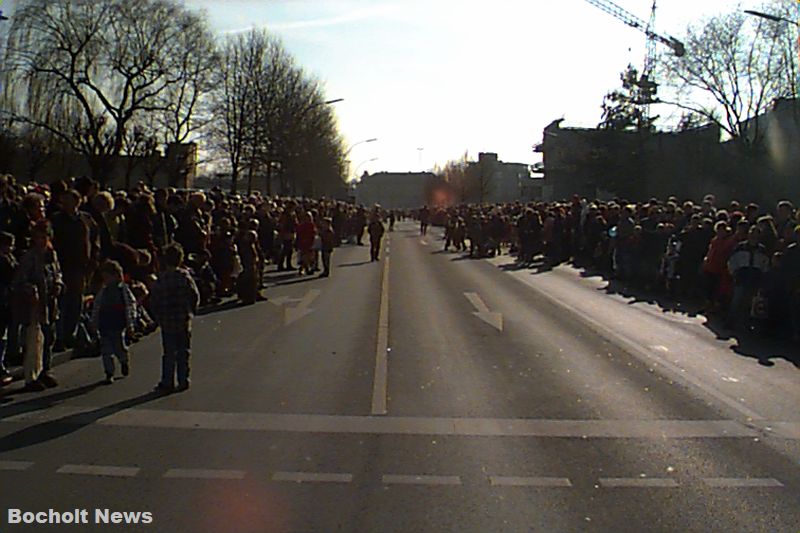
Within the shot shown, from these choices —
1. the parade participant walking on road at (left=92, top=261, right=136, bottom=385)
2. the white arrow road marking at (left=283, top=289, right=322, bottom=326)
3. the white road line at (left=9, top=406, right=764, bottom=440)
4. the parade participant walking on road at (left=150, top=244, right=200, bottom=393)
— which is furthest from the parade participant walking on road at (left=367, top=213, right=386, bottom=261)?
the white road line at (left=9, top=406, right=764, bottom=440)

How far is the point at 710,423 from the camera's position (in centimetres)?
816

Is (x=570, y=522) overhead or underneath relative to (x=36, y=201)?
underneath

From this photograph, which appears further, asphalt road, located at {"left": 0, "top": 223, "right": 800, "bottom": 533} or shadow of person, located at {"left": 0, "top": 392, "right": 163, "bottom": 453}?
shadow of person, located at {"left": 0, "top": 392, "right": 163, "bottom": 453}

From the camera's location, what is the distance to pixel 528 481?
635 cm

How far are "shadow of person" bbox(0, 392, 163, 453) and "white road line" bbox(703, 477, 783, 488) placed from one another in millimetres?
4976

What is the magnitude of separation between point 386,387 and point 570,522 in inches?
165

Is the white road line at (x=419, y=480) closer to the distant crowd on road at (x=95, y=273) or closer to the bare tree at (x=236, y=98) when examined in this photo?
the distant crowd on road at (x=95, y=273)

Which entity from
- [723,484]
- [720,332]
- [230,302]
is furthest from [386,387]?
[230,302]

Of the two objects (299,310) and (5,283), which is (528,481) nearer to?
(5,283)

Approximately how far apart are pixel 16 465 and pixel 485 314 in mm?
10478

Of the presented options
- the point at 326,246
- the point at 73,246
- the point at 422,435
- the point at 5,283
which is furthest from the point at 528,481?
the point at 326,246

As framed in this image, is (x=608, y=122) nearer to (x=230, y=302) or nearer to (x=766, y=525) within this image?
(x=230, y=302)

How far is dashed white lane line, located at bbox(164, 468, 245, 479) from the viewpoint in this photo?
633cm

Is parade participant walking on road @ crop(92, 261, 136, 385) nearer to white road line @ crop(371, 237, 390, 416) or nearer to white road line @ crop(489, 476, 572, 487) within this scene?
white road line @ crop(371, 237, 390, 416)
